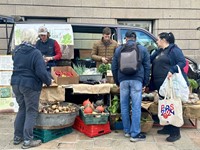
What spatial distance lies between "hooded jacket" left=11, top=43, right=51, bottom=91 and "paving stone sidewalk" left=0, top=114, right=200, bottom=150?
104cm

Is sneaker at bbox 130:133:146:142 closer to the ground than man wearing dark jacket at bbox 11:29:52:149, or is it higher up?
closer to the ground

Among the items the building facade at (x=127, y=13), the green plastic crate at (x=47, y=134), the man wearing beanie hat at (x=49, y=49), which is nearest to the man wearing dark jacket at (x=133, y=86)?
the green plastic crate at (x=47, y=134)

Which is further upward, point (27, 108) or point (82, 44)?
point (82, 44)

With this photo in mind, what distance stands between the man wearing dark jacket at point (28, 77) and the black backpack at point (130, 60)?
1199 millimetres

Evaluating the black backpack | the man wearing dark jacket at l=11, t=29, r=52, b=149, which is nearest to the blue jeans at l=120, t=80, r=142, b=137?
the black backpack

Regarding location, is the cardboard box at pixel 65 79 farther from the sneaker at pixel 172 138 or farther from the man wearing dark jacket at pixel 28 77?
the sneaker at pixel 172 138

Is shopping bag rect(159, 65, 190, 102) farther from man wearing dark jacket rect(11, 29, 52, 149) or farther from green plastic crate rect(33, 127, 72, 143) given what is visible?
man wearing dark jacket rect(11, 29, 52, 149)

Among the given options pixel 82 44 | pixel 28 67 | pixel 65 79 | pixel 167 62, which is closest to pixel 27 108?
pixel 28 67

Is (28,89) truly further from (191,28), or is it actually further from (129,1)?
(191,28)

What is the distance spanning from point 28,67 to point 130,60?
5.13 feet

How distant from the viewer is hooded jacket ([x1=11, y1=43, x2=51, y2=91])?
4.03 m

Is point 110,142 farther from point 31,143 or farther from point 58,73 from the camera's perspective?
point 58,73

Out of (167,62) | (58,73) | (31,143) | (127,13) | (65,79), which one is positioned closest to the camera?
(31,143)

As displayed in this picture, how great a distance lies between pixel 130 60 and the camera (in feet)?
14.4
